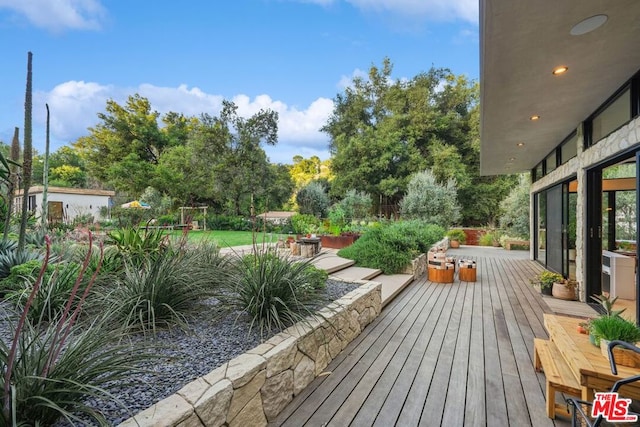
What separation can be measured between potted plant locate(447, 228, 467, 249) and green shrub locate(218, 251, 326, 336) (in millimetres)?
11383

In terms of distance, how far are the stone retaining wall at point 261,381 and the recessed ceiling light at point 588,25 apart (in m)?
3.11

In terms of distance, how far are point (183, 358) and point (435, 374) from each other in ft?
Answer: 6.68

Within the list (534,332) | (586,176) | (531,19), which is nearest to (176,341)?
(531,19)

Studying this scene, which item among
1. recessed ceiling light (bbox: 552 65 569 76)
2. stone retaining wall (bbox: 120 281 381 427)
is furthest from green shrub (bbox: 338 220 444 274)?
recessed ceiling light (bbox: 552 65 569 76)

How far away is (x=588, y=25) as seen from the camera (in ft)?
7.81

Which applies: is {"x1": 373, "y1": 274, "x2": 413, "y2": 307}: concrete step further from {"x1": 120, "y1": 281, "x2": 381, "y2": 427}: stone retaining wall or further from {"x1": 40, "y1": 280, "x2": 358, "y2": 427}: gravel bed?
{"x1": 40, "y1": 280, "x2": 358, "y2": 427}: gravel bed

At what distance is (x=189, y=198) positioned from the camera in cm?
2134

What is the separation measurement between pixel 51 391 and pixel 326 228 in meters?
9.92

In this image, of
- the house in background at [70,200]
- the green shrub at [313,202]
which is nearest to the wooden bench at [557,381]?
the green shrub at [313,202]

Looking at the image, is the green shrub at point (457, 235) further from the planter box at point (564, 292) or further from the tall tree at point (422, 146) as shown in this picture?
the planter box at point (564, 292)

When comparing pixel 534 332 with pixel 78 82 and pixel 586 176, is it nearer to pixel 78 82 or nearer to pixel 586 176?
pixel 586 176

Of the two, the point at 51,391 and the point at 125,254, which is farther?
the point at 125,254

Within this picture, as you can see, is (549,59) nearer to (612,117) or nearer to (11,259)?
(612,117)

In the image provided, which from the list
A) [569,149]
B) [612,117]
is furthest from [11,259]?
[569,149]
